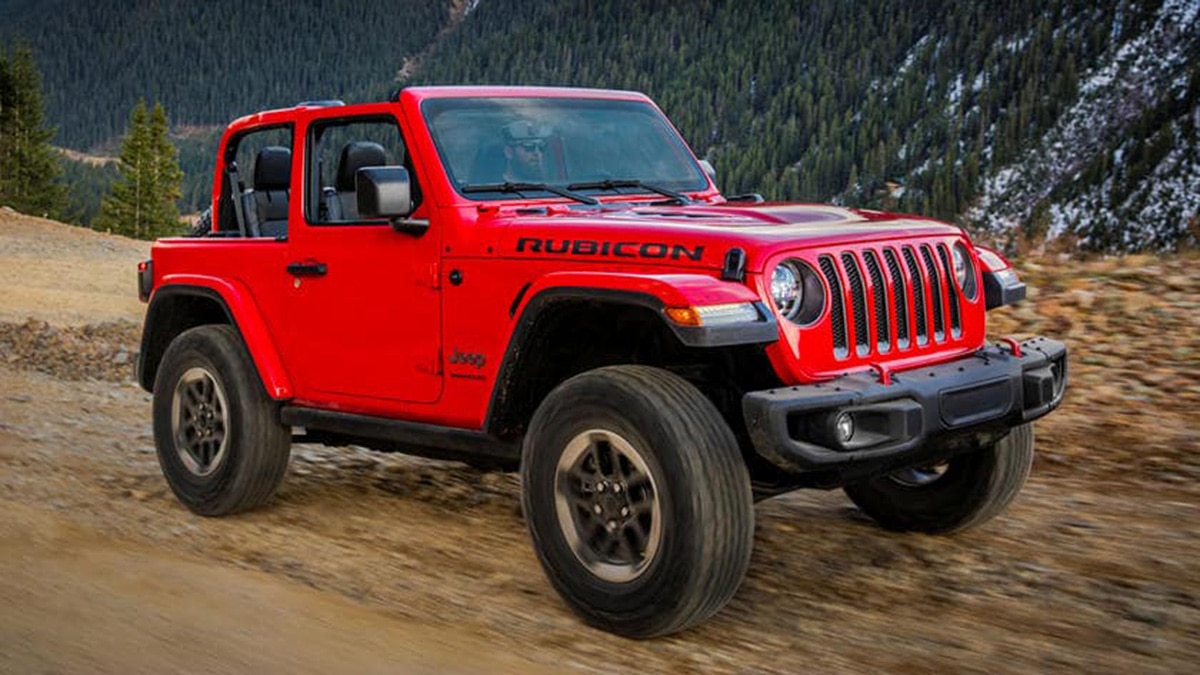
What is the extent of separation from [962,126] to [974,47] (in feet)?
77.3

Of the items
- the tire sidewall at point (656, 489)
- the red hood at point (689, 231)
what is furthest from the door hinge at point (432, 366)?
the tire sidewall at point (656, 489)

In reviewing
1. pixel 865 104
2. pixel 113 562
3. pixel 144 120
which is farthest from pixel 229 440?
pixel 865 104

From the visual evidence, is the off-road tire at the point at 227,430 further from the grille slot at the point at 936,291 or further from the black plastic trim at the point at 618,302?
the grille slot at the point at 936,291

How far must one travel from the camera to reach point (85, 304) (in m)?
18.0

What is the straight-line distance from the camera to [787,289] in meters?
4.12

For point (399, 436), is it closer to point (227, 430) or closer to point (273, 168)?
point (227, 430)

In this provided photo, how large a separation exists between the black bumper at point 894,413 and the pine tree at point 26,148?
206ft

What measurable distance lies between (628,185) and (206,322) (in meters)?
2.51

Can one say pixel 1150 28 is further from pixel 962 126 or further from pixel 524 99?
pixel 524 99

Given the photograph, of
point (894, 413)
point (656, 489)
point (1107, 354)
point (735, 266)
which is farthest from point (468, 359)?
point (1107, 354)

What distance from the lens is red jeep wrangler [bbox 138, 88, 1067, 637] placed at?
12.9 ft

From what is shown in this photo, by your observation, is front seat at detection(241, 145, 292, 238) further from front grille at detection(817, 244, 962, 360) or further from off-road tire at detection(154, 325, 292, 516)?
front grille at detection(817, 244, 962, 360)

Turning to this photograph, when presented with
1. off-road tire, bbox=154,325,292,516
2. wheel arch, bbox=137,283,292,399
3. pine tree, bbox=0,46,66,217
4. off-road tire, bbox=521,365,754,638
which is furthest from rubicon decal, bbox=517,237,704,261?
pine tree, bbox=0,46,66,217

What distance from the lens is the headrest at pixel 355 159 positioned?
5.26 metres
